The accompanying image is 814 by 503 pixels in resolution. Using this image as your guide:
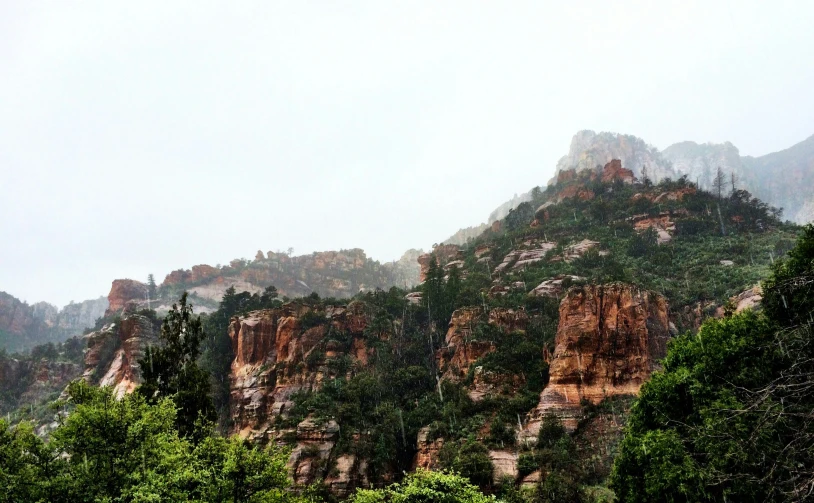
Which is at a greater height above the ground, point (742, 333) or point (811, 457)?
point (811, 457)

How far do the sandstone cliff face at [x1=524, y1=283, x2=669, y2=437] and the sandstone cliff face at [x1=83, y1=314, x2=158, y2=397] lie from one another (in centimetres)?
4466

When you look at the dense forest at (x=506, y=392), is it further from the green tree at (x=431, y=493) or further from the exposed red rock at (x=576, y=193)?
the exposed red rock at (x=576, y=193)

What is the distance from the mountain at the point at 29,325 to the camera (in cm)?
11044

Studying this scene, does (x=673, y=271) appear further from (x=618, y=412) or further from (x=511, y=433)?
(x=511, y=433)

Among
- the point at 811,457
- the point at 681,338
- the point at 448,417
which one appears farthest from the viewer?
the point at 448,417

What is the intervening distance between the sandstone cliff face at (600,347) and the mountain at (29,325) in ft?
345

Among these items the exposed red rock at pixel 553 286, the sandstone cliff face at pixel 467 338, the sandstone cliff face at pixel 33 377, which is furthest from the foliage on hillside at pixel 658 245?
the sandstone cliff face at pixel 33 377

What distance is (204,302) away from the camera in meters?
99.1

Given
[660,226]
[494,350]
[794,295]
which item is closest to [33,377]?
[494,350]

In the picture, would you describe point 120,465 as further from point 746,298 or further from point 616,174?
point 616,174

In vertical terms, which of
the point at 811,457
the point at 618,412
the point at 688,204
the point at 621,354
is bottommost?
the point at 618,412

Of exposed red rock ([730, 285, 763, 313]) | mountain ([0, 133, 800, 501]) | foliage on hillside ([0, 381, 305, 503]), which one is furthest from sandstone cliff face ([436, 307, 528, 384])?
foliage on hillside ([0, 381, 305, 503])

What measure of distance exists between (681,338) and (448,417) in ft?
57.7

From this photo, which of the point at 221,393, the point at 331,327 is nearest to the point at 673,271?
the point at 331,327
